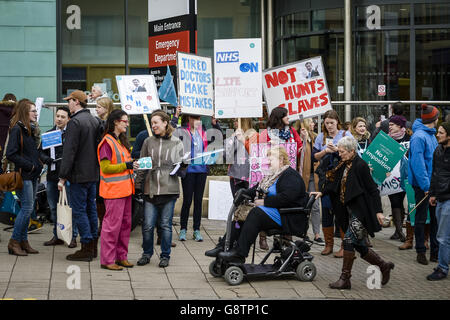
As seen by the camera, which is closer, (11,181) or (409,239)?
(11,181)

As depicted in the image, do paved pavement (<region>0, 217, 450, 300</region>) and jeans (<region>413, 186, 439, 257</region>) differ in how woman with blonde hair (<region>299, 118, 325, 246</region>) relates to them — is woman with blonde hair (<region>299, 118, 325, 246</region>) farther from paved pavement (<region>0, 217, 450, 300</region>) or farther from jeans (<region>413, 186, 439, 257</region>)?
jeans (<region>413, 186, 439, 257</region>)

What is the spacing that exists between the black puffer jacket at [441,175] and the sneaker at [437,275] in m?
0.80

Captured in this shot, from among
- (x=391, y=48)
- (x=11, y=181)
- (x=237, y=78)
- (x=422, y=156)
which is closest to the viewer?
(x=11, y=181)

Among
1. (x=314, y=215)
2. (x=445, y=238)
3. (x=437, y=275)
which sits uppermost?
(x=314, y=215)

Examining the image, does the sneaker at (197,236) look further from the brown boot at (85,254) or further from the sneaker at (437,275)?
the sneaker at (437,275)

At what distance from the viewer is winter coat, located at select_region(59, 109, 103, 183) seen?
8.66m

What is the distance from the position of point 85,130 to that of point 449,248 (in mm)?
4377

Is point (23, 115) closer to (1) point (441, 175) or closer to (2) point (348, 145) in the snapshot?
(2) point (348, 145)

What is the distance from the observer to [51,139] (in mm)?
9898

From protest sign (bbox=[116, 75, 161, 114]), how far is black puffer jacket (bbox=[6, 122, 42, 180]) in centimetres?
153

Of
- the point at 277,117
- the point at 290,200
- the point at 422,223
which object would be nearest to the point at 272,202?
the point at 290,200

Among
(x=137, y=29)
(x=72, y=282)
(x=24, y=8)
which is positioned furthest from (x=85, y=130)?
(x=137, y=29)

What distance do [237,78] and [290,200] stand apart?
92.6 inches

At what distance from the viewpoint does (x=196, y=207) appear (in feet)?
34.7
